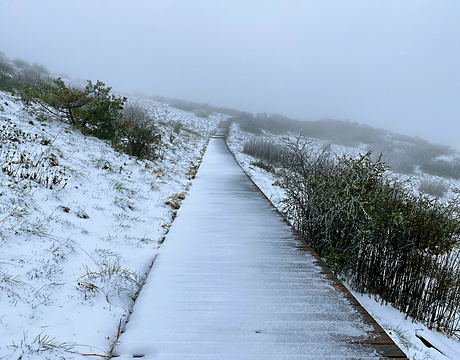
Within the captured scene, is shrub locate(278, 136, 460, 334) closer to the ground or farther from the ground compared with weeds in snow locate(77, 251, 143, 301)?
farther from the ground

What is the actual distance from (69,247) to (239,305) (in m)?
2.07

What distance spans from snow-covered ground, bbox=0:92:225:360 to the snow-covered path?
286 millimetres

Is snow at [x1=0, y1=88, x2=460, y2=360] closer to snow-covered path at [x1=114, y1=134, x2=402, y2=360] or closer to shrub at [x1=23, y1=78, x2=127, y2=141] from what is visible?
snow-covered path at [x1=114, y1=134, x2=402, y2=360]

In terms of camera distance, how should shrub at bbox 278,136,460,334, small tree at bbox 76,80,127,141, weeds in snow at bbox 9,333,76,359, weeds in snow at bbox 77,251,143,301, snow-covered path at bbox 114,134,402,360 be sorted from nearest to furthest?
weeds in snow at bbox 9,333,76,359 < snow-covered path at bbox 114,134,402,360 < weeds in snow at bbox 77,251,143,301 < shrub at bbox 278,136,460,334 < small tree at bbox 76,80,127,141

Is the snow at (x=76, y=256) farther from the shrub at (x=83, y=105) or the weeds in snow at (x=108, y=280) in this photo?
the shrub at (x=83, y=105)

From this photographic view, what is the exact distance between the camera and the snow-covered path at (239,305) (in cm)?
181

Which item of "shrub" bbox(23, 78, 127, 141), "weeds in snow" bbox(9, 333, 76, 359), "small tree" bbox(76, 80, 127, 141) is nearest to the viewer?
"weeds in snow" bbox(9, 333, 76, 359)

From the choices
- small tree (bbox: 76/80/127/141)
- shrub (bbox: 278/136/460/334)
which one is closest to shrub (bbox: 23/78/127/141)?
small tree (bbox: 76/80/127/141)

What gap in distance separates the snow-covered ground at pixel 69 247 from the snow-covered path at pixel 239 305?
0.29 meters

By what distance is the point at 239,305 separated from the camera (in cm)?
228

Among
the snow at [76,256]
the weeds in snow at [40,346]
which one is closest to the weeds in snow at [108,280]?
the snow at [76,256]

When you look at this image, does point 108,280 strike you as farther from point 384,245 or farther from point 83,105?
point 83,105

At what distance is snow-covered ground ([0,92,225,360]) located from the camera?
1.83 meters

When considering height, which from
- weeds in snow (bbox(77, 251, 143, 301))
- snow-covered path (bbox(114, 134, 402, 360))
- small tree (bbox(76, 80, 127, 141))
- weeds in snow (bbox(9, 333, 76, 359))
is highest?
small tree (bbox(76, 80, 127, 141))
